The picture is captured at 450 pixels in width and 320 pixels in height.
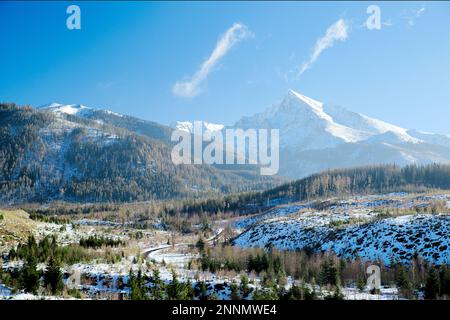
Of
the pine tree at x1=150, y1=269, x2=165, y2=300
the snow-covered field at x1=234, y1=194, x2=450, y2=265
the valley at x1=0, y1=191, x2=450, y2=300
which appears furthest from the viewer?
the snow-covered field at x1=234, y1=194, x2=450, y2=265

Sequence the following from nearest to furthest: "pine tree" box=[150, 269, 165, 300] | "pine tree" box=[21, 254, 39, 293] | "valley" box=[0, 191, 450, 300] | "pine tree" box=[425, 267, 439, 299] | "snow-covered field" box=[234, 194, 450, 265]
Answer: "pine tree" box=[21, 254, 39, 293]
"pine tree" box=[150, 269, 165, 300]
"valley" box=[0, 191, 450, 300]
"pine tree" box=[425, 267, 439, 299]
"snow-covered field" box=[234, 194, 450, 265]

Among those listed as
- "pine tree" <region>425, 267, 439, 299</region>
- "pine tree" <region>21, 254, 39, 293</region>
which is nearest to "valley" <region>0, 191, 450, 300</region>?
A: "pine tree" <region>21, 254, 39, 293</region>

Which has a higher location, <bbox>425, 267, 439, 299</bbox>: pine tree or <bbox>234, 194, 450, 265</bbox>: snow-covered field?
<bbox>234, 194, 450, 265</bbox>: snow-covered field

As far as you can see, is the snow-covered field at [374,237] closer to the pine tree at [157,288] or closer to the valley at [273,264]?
the valley at [273,264]

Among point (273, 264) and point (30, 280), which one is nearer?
point (30, 280)

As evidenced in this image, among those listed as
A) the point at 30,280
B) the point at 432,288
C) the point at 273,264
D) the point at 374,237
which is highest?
the point at 374,237

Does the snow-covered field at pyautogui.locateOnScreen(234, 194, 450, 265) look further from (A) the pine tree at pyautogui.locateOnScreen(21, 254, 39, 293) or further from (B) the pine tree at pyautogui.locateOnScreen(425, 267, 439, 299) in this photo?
(A) the pine tree at pyautogui.locateOnScreen(21, 254, 39, 293)

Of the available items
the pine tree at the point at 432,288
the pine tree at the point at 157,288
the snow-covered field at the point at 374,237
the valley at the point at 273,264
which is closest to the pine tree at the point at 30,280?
the valley at the point at 273,264

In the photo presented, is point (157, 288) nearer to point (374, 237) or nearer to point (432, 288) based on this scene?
point (432, 288)

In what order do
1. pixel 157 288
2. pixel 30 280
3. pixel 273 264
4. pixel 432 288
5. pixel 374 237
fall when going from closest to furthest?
1. pixel 30 280
2. pixel 157 288
3. pixel 432 288
4. pixel 273 264
5. pixel 374 237

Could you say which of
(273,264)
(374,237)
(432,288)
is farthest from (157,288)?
(374,237)
